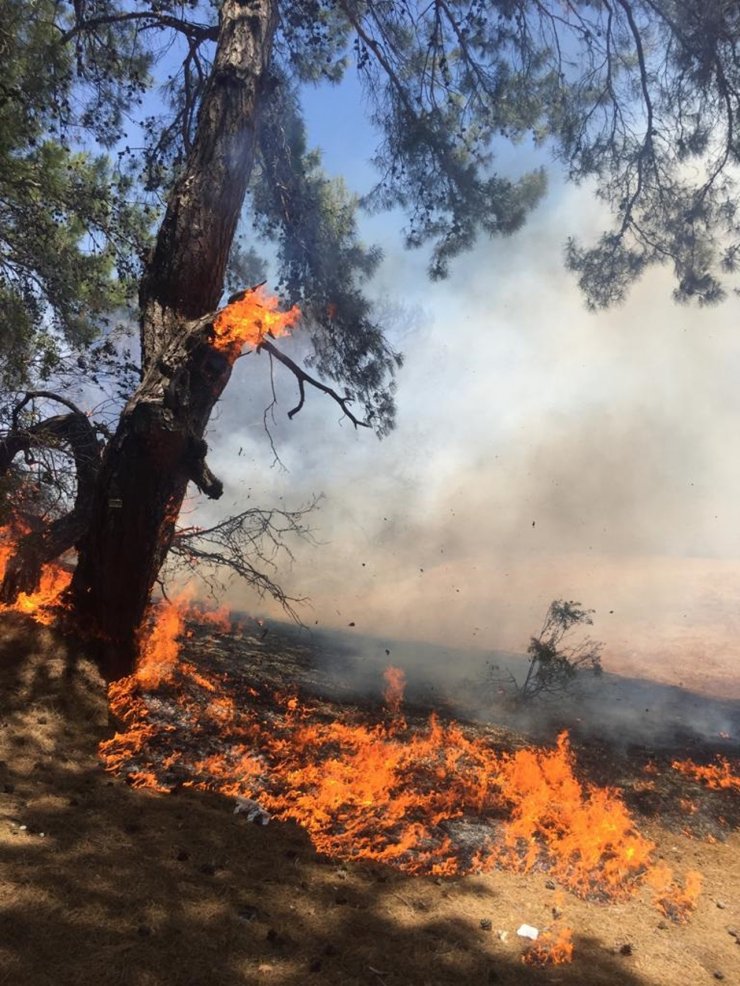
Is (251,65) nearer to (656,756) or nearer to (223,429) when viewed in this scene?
(656,756)

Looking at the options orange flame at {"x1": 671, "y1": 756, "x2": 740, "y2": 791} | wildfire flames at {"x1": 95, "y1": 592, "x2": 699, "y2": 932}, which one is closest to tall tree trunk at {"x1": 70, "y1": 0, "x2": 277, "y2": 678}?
wildfire flames at {"x1": 95, "y1": 592, "x2": 699, "y2": 932}

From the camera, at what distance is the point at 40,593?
20.0ft

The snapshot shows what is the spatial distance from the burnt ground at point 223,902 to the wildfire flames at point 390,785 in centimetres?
19

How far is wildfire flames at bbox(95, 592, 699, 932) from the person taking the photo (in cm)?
461

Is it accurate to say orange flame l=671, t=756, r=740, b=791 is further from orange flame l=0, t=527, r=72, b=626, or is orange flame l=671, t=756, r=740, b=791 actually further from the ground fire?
orange flame l=0, t=527, r=72, b=626

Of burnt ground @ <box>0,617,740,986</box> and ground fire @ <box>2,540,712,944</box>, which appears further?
ground fire @ <box>2,540,712,944</box>

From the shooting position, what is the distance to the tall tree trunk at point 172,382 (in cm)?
561

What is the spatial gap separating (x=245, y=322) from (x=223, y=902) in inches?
171

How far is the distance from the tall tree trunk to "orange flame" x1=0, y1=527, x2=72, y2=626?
0.25 m

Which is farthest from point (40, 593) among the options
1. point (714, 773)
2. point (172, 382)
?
point (714, 773)

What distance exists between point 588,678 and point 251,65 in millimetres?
9604

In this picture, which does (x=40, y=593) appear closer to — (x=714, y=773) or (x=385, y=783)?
(x=385, y=783)

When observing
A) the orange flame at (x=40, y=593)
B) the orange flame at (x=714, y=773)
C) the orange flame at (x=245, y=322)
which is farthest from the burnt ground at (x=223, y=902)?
the orange flame at (x=245, y=322)

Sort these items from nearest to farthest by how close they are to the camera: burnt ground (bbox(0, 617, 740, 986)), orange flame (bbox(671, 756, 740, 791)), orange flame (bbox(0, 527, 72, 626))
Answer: burnt ground (bbox(0, 617, 740, 986)) < orange flame (bbox(0, 527, 72, 626)) < orange flame (bbox(671, 756, 740, 791))
